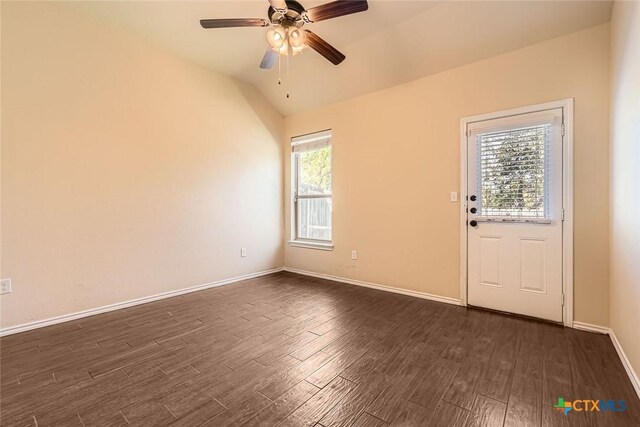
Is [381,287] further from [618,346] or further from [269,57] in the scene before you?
[269,57]

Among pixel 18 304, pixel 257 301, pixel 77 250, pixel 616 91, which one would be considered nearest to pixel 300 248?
pixel 257 301

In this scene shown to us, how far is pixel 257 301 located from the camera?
3.27 m

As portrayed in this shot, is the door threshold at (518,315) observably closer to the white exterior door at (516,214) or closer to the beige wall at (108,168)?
the white exterior door at (516,214)

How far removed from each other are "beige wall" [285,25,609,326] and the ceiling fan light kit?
147cm

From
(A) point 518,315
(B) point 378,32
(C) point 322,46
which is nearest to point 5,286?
(C) point 322,46

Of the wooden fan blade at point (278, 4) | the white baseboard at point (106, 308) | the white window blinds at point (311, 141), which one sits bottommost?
the white baseboard at point (106, 308)

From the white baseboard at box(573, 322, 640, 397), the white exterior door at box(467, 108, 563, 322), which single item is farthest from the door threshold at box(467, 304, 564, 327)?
the white baseboard at box(573, 322, 640, 397)

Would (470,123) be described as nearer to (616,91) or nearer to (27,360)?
(616,91)

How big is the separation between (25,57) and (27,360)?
2514mm

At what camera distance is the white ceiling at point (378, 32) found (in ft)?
8.18

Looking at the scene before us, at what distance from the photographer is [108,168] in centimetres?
296

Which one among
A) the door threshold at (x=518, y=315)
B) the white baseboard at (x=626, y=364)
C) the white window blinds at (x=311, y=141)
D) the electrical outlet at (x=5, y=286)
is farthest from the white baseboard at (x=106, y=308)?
the white baseboard at (x=626, y=364)

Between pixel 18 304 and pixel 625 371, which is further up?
pixel 18 304

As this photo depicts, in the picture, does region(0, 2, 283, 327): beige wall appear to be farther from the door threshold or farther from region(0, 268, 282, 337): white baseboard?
the door threshold
